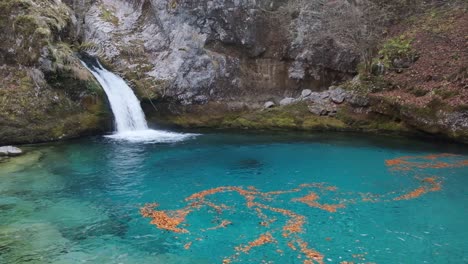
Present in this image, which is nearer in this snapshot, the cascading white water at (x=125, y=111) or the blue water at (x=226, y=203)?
the blue water at (x=226, y=203)

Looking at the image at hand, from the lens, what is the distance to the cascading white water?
22.3 m

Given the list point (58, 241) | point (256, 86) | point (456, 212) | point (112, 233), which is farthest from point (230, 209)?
point (256, 86)

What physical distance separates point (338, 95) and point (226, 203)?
14523 millimetres

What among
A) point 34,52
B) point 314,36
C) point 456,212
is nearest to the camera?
point 456,212

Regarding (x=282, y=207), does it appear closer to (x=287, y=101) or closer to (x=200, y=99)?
(x=287, y=101)

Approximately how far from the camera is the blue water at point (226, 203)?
870 cm

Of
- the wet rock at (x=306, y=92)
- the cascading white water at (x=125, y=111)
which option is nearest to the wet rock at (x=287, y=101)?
the wet rock at (x=306, y=92)

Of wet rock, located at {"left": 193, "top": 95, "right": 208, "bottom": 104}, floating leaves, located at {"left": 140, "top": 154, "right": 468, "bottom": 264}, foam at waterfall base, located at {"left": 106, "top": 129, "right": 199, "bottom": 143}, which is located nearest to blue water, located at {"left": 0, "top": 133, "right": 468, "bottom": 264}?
floating leaves, located at {"left": 140, "top": 154, "right": 468, "bottom": 264}

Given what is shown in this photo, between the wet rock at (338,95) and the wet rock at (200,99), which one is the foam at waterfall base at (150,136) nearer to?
the wet rock at (200,99)

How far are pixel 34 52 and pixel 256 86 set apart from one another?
1315 cm

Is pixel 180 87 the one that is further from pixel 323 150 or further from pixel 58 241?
pixel 58 241

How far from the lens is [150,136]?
2202cm

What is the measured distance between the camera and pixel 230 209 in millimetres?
11266

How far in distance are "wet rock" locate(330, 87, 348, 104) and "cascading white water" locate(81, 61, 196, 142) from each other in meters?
8.64
